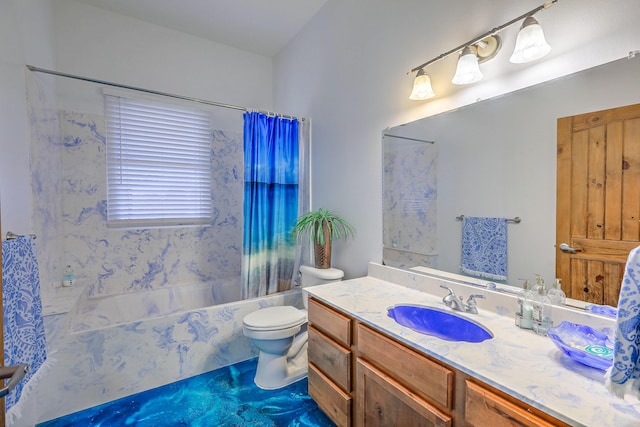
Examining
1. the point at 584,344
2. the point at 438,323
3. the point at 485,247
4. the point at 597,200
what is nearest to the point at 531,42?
the point at 597,200

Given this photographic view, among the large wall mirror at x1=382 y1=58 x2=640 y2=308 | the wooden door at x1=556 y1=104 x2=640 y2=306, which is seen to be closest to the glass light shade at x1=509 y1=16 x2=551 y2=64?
the large wall mirror at x1=382 y1=58 x2=640 y2=308

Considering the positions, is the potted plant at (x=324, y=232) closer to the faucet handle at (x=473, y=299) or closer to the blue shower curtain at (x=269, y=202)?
the blue shower curtain at (x=269, y=202)

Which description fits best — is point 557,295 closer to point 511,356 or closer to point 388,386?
point 511,356

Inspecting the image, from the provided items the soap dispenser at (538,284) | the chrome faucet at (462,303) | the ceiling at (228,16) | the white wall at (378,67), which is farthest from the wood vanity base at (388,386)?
the ceiling at (228,16)

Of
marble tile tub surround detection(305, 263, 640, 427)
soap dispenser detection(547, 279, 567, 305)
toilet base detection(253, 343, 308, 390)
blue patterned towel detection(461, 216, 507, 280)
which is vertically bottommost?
toilet base detection(253, 343, 308, 390)

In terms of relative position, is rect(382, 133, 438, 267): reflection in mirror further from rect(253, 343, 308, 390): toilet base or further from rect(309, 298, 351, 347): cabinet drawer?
rect(253, 343, 308, 390): toilet base

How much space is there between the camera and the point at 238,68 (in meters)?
3.03

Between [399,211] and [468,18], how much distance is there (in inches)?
42.2

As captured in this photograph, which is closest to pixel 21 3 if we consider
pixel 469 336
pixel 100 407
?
pixel 100 407

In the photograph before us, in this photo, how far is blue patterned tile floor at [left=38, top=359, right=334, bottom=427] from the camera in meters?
1.63

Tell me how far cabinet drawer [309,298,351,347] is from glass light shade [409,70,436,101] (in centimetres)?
127

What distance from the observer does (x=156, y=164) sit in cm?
264

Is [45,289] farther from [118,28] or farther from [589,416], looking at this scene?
[589,416]

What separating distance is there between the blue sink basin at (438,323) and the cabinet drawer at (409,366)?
134mm
